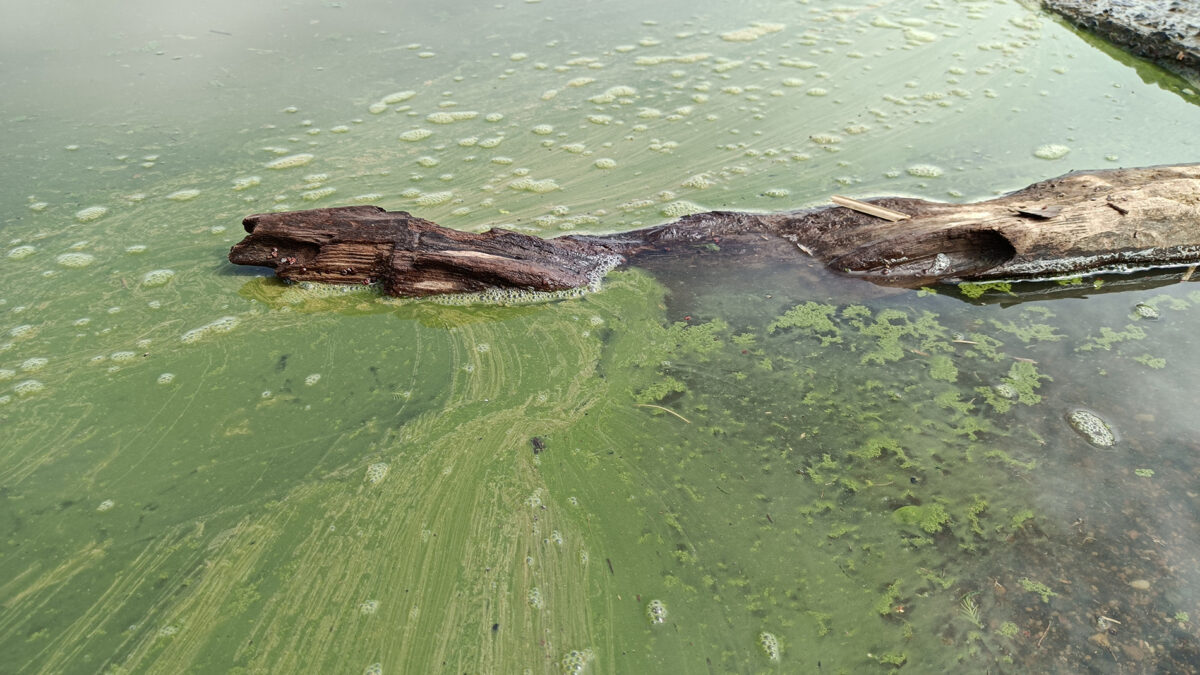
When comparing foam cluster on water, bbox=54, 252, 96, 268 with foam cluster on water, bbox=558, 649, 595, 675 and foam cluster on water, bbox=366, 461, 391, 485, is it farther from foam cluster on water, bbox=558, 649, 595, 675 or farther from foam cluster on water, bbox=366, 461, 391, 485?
foam cluster on water, bbox=558, 649, 595, 675

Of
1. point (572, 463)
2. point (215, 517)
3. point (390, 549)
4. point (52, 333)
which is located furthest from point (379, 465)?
point (52, 333)

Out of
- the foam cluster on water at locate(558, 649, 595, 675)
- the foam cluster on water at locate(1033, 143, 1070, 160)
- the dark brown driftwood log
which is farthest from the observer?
the foam cluster on water at locate(1033, 143, 1070, 160)

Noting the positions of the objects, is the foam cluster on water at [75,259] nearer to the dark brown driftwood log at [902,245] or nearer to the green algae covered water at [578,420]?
the green algae covered water at [578,420]

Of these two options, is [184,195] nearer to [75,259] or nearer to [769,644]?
[75,259]

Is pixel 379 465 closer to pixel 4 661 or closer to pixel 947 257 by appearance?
pixel 4 661

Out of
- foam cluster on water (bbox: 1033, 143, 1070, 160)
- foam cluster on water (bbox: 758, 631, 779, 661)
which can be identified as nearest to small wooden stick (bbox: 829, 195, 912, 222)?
foam cluster on water (bbox: 1033, 143, 1070, 160)
